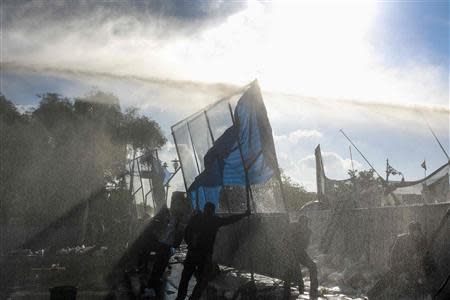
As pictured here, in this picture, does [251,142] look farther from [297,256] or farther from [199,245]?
[199,245]

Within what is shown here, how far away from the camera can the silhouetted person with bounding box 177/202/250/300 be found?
675 cm

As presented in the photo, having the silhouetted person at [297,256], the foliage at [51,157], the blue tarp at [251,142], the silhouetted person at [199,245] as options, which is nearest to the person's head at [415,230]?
the silhouetted person at [297,256]

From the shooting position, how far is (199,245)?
6.87m

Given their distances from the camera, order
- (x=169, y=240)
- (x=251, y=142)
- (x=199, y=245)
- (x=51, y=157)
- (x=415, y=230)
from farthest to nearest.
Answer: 1. (x=51, y=157)
2. (x=251, y=142)
3. (x=169, y=240)
4. (x=415, y=230)
5. (x=199, y=245)

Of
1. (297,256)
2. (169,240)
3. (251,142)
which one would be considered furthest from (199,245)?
(251,142)

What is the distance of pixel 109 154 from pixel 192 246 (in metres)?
25.6

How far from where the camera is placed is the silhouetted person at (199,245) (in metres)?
6.75

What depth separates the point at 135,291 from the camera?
822 centimetres

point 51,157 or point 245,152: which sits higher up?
point 51,157

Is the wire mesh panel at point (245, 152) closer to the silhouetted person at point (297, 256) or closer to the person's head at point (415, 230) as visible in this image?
the silhouetted person at point (297, 256)

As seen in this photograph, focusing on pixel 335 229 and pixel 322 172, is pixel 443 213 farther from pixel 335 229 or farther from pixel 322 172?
pixel 322 172

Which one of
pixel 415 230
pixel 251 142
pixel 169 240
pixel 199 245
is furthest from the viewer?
pixel 251 142

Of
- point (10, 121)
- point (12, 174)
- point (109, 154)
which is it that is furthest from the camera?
point (109, 154)

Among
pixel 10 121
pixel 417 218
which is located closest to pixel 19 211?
pixel 10 121
